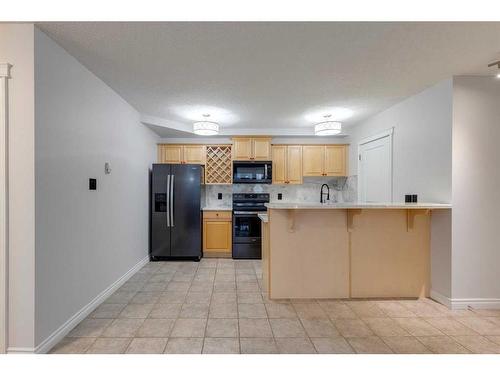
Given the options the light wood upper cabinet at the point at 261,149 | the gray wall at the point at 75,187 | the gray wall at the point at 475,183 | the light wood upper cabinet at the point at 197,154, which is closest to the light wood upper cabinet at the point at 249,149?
the light wood upper cabinet at the point at 261,149

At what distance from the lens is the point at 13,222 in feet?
6.08

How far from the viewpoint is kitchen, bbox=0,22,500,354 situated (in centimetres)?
192

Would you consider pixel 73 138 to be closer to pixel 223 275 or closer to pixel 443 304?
pixel 223 275

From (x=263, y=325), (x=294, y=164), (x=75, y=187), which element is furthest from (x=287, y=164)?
(x=75, y=187)

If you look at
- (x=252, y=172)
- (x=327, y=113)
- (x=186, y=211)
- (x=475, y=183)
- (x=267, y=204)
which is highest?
(x=327, y=113)

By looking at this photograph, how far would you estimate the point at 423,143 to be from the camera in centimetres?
305

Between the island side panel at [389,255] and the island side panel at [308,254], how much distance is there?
148mm

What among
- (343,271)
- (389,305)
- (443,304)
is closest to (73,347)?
(343,271)

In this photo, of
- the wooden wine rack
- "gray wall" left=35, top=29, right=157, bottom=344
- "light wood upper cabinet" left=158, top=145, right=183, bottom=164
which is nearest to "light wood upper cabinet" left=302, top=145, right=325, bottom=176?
the wooden wine rack

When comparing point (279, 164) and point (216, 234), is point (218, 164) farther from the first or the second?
point (216, 234)

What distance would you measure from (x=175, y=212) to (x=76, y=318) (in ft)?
7.55

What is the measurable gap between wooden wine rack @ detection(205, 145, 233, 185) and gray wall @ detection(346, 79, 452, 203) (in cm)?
269

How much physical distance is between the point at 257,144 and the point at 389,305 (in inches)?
129
